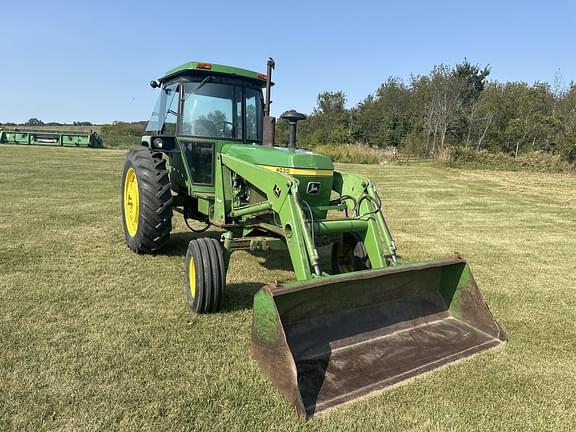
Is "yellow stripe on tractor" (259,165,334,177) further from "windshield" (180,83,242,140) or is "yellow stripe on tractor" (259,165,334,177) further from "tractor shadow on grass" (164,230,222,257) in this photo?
"tractor shadow on grass" (164,230,222,257)

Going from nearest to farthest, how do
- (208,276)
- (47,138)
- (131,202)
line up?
1. (208,276)
2. (131,202)
3. (47,138)

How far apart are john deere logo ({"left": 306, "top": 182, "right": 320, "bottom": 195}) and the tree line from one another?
→ 21.0 meters

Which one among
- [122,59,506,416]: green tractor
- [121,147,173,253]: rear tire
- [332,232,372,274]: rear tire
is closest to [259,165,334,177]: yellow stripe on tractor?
[122,59,506,416]: green tractor

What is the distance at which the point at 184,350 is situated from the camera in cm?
341

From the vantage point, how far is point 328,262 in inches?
233

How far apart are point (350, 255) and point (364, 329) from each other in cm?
136

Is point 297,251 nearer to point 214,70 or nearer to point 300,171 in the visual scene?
point 300,171

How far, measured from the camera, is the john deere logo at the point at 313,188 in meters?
4.42

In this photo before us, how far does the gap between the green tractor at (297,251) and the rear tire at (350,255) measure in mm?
14

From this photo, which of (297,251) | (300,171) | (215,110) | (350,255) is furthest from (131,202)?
(297,251)

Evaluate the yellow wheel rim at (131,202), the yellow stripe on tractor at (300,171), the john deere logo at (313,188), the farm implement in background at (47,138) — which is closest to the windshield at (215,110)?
the yellow wheel rim at (131,202)

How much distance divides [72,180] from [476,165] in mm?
21408

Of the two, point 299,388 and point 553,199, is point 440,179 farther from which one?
point 299,388

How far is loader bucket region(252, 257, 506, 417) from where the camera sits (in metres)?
2.92
